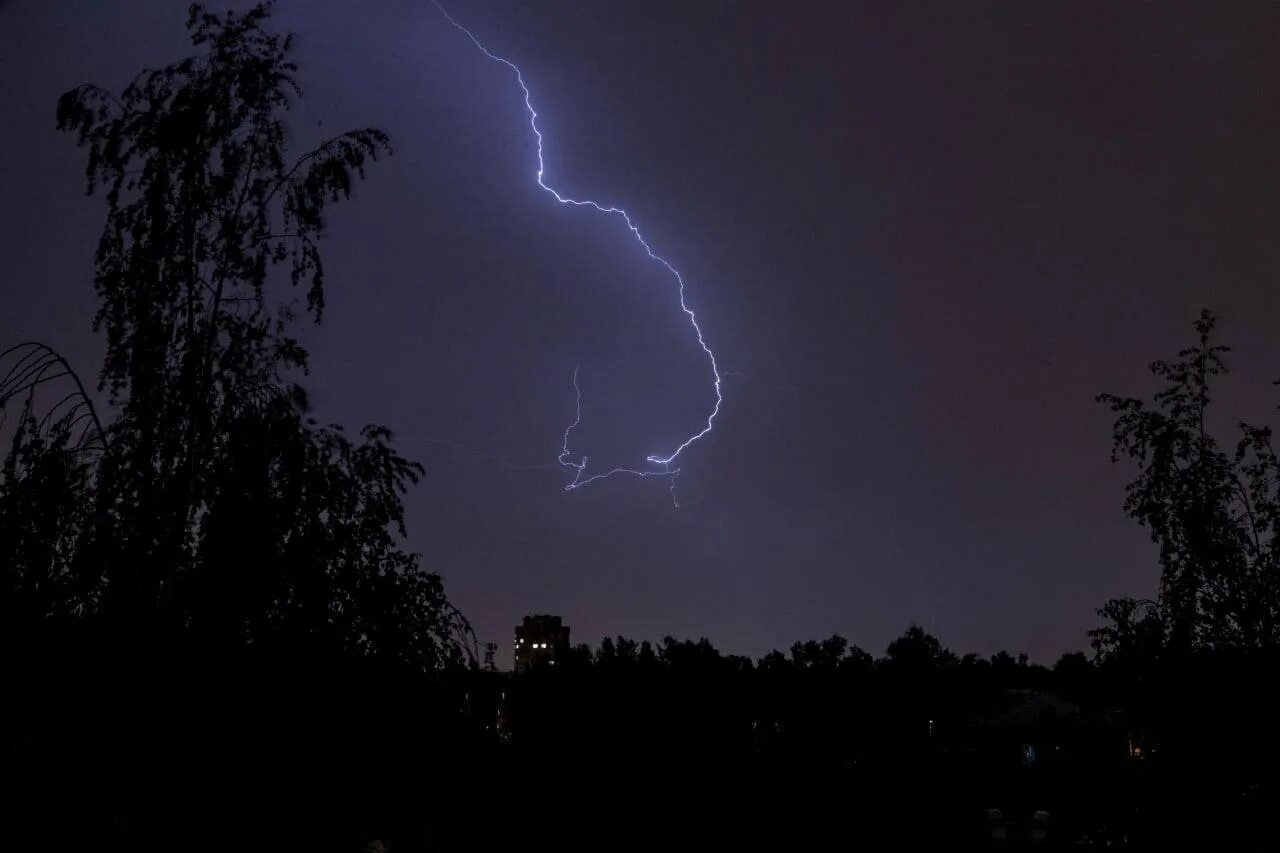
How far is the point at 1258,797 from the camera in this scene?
7.85m

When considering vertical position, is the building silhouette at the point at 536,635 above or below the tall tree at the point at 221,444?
above

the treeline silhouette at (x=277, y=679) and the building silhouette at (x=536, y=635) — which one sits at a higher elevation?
the building silhouette at (x=536, y=635)

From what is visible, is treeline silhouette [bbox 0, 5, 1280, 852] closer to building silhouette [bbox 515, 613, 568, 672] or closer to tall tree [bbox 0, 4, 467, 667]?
tall tree [bbox 0, 4, 467, 667]

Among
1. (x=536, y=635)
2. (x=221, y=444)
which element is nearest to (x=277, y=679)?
(x=221, y=444)

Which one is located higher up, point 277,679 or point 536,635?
point 536,635

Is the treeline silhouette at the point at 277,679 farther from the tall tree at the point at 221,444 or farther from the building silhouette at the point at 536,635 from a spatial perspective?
the building silhouette at the point at 536,635

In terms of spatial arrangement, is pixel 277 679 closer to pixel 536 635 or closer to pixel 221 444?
pixel 221 444

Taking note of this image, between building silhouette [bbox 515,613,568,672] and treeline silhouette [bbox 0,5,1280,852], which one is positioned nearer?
treeline silhouette [bbox 0,5,1280,852]

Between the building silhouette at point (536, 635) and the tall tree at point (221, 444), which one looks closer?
the tall tree at point (221, 444)

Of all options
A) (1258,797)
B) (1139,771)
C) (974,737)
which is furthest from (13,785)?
(974,737)

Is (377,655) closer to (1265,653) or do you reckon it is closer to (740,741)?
(740,741)

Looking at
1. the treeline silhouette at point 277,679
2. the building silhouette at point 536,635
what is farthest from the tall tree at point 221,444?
the building silhouette at point 536,635

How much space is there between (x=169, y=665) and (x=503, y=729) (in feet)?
10.6

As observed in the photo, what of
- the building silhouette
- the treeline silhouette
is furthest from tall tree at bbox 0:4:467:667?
the building silhouette
